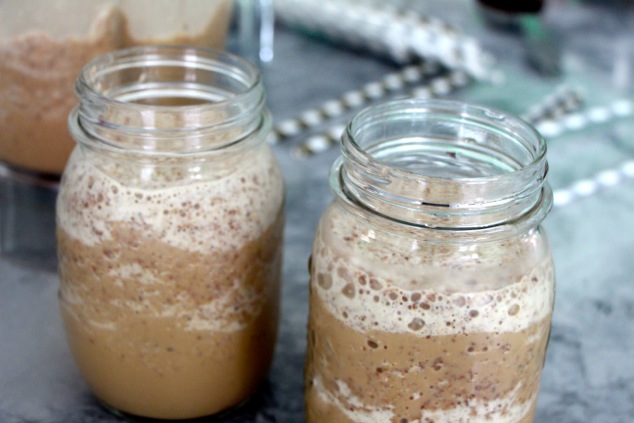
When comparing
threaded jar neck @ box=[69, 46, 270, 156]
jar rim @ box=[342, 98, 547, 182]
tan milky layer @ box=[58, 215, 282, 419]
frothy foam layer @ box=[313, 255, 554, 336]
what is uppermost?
jar rim @ box=[342, 98, 547, 182]

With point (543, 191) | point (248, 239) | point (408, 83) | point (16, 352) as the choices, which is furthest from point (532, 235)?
point (408, 83)

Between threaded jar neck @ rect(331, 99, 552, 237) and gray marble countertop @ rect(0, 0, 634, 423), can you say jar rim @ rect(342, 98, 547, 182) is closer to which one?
threaded jar neck @ rect(331, 99, 552, 237)

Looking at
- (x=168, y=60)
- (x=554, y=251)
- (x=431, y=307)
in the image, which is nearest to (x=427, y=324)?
(x=431, y=307)

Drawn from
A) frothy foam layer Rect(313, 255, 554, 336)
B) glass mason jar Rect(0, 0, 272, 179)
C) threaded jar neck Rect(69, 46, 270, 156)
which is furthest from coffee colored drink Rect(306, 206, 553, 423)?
glass mason jar Rect(0, 0, 272, 179)

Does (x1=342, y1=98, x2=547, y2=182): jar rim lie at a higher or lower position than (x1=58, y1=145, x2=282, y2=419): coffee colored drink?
higher

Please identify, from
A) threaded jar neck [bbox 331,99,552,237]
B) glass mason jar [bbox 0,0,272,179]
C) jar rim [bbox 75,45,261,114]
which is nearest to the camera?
threaded jar neck [bbox 331,99,552,237]

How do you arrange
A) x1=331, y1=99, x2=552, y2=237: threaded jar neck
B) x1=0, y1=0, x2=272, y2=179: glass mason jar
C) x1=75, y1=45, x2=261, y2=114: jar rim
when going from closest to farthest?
1. x1=331, y1=99, x2=552, y2=237: threaded jar neck
2. x1=75, y1=45, x2=261, y2=114: jar rim
3. x1=0, y1=0, x2=272, y2=179: glass mason jar

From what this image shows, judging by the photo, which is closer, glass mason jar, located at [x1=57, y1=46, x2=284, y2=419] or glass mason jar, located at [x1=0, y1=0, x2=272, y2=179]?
glass mason jar, located at [x1=57, y1=46, x2=284, y2=419]
